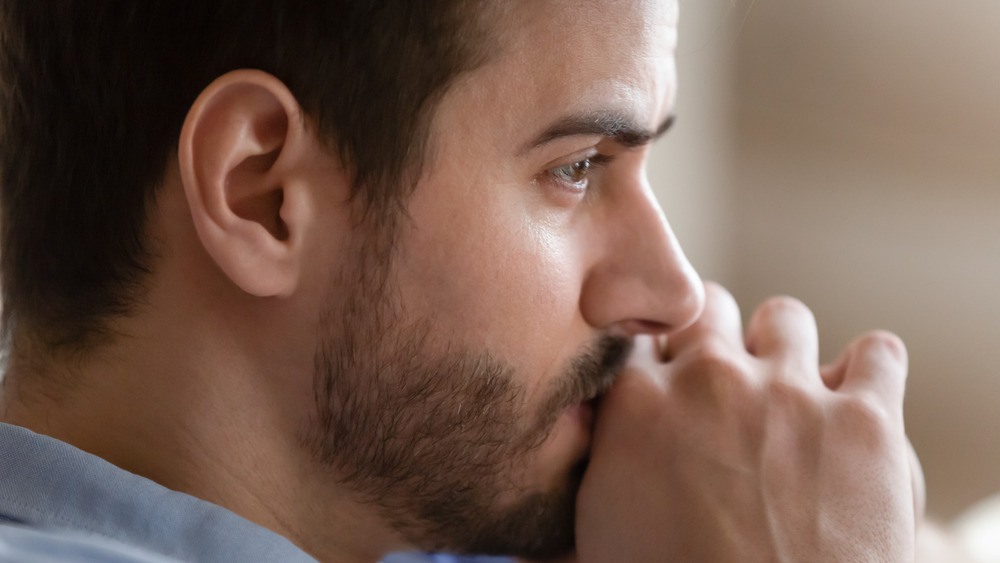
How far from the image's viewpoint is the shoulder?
75cm

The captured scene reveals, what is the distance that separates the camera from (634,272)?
39.5 inches

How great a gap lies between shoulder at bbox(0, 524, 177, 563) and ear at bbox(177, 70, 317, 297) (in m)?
0.26

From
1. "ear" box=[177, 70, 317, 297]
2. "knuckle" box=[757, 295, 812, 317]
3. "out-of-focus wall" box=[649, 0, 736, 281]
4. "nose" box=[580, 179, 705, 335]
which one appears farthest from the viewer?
"out-of-focus wall" box=[649, 0, 736, 281]

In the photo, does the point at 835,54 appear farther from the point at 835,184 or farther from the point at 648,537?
the point at 648,537

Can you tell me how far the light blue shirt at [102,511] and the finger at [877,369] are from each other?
28.1 inches

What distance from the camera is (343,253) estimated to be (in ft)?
3.01

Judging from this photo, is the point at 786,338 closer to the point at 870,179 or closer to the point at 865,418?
the point at 865,418

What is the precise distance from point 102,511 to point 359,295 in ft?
0.99

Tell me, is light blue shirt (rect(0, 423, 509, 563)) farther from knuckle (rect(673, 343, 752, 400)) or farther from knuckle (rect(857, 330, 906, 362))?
knuckle (rect(857, 330, 906, 362))

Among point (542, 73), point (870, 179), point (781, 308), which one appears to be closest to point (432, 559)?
point (781, 308)

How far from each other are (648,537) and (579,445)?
14cm

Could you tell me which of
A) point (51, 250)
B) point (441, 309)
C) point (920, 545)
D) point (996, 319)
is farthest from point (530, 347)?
point (996, 319)

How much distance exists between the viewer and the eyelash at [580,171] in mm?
955

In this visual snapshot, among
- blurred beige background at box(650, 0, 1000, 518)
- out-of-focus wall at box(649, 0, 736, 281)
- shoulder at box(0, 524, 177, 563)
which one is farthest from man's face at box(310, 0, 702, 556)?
out-of-focus wall at box(649, 0, 736, 281)
